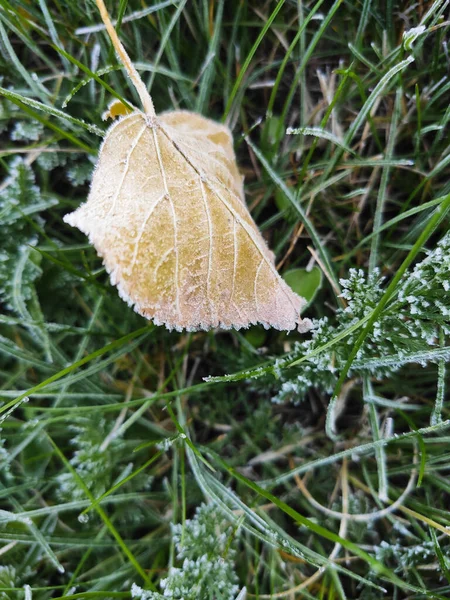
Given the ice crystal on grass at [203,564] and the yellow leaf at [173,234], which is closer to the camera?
the yellow leaf at [173,234]

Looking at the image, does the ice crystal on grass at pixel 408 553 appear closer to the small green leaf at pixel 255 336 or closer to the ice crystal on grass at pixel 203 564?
the ice crystal on grass at pixel 203 564

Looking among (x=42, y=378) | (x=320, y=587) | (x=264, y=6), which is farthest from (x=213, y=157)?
(x=320, y=587)

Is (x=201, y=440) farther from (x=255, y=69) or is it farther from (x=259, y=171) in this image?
(x=255, y=69)

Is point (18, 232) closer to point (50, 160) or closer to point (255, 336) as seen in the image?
point (50, 160)

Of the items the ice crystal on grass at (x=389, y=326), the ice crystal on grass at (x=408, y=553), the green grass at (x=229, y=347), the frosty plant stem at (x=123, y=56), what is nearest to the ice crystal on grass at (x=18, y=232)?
the green grass at (x=229, y=347)

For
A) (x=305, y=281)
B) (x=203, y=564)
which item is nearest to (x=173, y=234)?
(x=305, y=281)

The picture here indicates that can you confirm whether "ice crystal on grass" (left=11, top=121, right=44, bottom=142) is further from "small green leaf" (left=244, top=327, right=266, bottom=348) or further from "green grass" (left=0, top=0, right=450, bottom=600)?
"small green leaf" (left=244, top=327, right=266, bottom=348)
